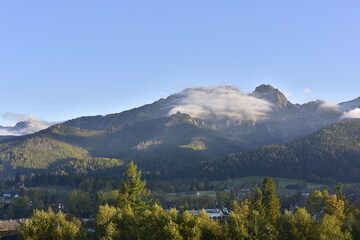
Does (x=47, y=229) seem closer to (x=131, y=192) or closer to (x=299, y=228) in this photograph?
(x=131, y=192)

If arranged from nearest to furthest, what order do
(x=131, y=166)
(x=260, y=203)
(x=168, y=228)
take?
(x=168, y=228)
(x=131, y=166)
(x=260, y=203)

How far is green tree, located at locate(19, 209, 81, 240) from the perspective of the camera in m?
86.3

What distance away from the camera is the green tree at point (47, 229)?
86.3 m

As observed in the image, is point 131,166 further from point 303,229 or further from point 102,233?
point 303,229

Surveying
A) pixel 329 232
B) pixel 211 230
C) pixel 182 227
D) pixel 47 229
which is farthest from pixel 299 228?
pixel 47 229

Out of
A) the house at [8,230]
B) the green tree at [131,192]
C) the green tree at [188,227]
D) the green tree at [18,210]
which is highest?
the green tree at [131,192]

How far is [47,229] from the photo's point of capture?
87688 mm

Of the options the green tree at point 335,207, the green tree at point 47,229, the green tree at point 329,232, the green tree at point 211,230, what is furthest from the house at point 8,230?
the green tree at point 329,232

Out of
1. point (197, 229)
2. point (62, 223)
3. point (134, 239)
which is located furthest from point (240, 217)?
point (62, 223)

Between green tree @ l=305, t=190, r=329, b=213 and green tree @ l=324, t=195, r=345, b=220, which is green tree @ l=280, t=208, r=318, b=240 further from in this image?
green tree @ l=305, t=190, r=329, b=213

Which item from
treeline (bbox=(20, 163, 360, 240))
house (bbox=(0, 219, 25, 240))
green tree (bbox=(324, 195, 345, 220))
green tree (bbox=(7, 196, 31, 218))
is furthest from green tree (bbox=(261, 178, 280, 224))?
green tree (bbox=(7, 196, 31, 218))

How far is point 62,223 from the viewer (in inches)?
3501

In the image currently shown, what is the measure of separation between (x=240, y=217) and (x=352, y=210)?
62.5m

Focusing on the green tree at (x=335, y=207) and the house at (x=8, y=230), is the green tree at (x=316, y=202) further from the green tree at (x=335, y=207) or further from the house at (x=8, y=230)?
the house at (x=8, y=230)
